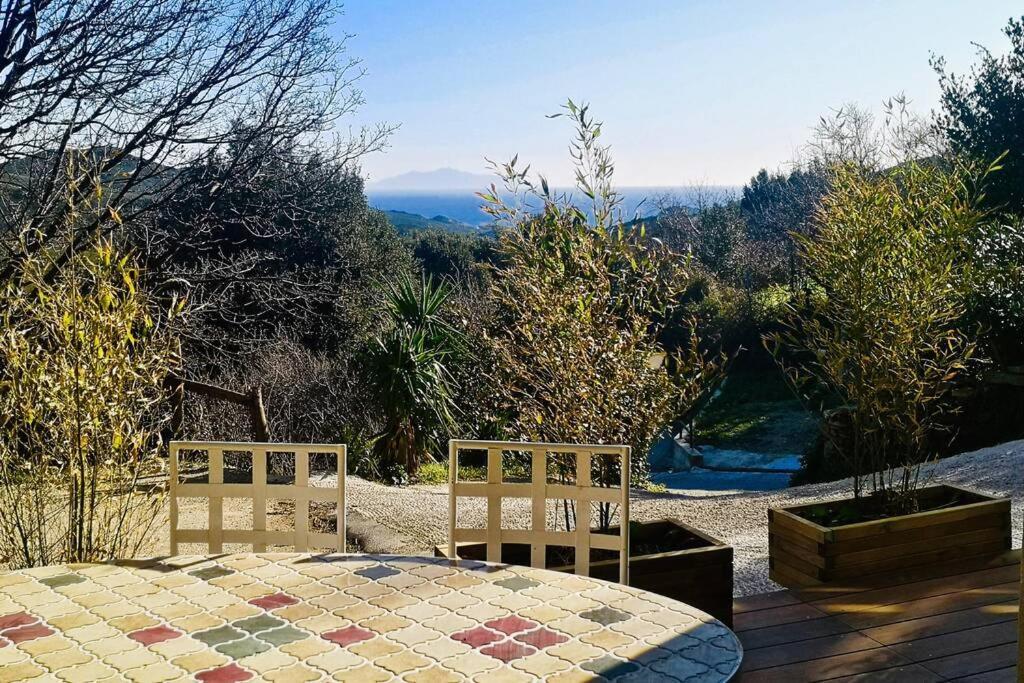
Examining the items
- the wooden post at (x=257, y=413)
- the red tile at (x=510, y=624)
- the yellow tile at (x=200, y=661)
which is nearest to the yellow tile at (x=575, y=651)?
the red tile at (x=510, y=624)

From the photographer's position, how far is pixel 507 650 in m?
1.62

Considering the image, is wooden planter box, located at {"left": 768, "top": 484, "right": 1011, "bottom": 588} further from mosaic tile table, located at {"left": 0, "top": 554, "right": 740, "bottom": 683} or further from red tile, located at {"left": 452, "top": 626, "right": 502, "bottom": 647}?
red tile, located at {"left": 452, "top": 626, "right": 502, "bottom": 647}

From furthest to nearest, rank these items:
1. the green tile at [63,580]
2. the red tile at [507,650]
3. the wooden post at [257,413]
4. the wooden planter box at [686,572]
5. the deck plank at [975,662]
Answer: the wooden post at [257,413], the wooden planter box at [686,572], the deck plank at [975,662], the green tile at [63,580], the red tile at [507,650]

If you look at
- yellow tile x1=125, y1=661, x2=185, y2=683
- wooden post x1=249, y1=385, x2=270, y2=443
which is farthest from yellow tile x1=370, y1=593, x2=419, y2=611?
wooden post x1=249, y1=385, x2=270, y2=443

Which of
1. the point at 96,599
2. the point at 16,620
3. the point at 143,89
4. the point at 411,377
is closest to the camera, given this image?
the point at 16,620

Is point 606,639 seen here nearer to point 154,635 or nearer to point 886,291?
point 154,635

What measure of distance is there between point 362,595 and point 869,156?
1772 cm

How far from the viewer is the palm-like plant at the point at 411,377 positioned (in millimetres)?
7734

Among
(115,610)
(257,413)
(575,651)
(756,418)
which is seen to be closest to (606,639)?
(575,651)

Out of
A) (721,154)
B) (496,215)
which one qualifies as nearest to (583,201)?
(496,215)

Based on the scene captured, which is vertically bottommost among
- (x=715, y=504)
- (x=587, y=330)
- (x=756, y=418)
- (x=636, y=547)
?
(x=756, y=418)

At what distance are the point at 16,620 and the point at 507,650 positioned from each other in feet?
3.28

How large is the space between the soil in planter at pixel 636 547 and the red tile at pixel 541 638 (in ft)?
5.03

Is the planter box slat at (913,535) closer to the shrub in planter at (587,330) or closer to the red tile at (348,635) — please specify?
the shrub in planter at (587,330)
